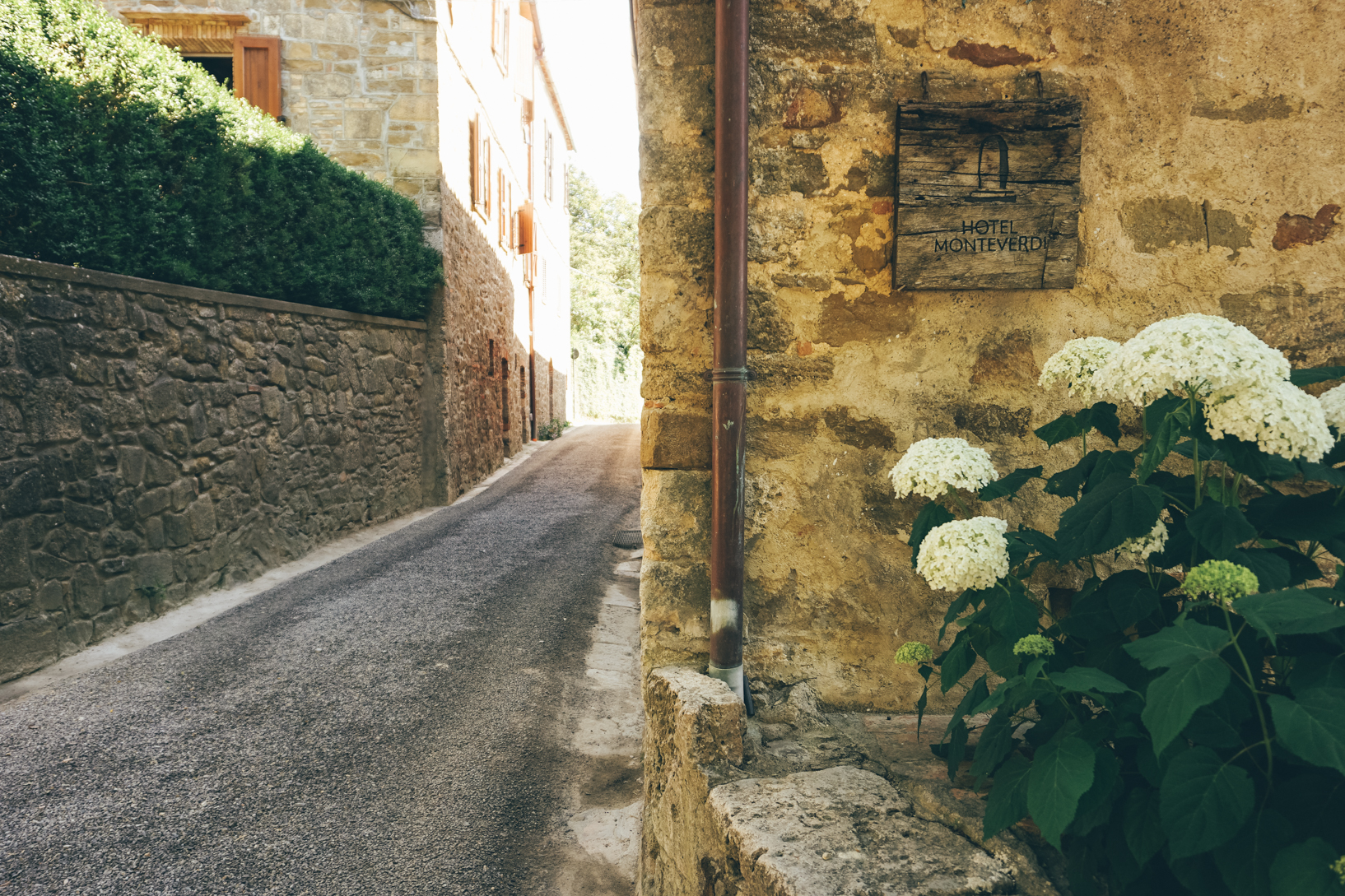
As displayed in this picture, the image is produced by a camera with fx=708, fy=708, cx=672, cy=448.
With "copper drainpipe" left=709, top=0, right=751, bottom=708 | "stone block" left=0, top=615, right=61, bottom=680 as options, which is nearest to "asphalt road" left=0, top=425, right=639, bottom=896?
"stone block" left=0, top=615, right=61, bottom=680

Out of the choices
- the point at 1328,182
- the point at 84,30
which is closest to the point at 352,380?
the point at 84,30

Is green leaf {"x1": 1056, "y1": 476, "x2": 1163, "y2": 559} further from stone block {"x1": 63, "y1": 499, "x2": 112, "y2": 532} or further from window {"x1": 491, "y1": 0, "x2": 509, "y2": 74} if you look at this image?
Answer: window {"x1": 491, "y1": 0, "x2": 509, "y2": 74}

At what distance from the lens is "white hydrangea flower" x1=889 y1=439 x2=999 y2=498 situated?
166 centimetres

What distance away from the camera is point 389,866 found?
7.59ft

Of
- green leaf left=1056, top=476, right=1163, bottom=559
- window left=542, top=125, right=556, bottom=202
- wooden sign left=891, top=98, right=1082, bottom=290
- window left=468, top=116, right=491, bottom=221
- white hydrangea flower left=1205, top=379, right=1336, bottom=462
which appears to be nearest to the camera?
white hydrangea flower left=1205, top=379, right=1336, bottom=462

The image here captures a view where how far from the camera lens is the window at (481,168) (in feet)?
33.4

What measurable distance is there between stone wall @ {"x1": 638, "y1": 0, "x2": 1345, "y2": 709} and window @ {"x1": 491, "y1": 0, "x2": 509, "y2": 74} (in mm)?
10894

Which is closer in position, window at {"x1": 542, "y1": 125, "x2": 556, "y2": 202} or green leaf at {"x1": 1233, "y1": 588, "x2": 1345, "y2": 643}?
green leaf at {"x1": 1233, "y1": 588, "x2": 1345, "y2": 643}

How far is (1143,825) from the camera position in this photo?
45.8 inches

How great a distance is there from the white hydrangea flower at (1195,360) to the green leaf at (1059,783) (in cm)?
66

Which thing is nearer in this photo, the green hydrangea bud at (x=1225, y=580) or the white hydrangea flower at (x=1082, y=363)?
the green hydrangea bud at (x=1225, y=580)

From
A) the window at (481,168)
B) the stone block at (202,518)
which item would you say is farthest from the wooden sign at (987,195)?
the window at (481,168)

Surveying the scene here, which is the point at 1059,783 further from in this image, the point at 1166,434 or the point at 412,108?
the point at 412,108

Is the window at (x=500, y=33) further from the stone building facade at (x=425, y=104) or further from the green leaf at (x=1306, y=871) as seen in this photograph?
the green leaf at (x=1306, y=871)
